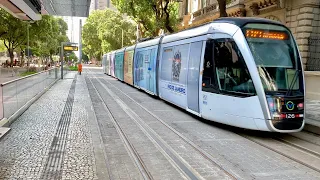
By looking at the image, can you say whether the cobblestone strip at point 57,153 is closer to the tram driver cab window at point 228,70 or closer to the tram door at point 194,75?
the tram door at point 194,75

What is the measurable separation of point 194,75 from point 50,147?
16.1 feet

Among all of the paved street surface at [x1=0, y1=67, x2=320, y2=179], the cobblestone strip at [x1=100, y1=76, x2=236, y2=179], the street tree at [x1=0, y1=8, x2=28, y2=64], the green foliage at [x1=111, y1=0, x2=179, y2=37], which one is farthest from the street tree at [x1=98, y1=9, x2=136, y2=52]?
the cobblestone strip at [x1=100, y1=76, x2=236, y2=179]

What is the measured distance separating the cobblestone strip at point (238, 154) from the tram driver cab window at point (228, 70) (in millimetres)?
1129

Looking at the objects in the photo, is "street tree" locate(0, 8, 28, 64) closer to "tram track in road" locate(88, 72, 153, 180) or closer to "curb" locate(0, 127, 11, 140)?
"curb" locate(0, 127, 11, 140)

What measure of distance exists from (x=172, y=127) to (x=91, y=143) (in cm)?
258

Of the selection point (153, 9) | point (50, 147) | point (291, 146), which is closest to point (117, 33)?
point (153, 9)

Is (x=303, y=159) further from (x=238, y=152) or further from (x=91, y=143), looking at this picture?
(x=91, y=143)

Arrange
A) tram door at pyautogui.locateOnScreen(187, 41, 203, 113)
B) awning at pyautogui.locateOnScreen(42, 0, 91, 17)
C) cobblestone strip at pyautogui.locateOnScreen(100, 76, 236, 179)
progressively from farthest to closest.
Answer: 1. awning at pyautogui.locateOnScreen(42, 0, 91, 17)
2. tram door at pyautogui.locateOnScreen(187, 41, 203, 113)
3. cobblestone strip at pyautogui.locateOnScreen(100, 76, 236, 179)

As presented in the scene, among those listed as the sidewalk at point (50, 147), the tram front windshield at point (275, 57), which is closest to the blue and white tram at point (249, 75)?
the tram front windshield at point (275, 57)

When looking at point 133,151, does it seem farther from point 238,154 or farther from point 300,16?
point 300,16

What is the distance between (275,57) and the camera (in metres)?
7.48

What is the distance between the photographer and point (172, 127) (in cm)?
841

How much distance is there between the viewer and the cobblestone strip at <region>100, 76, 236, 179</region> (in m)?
5.03

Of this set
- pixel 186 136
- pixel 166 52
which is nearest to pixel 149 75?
pixel 166 52
